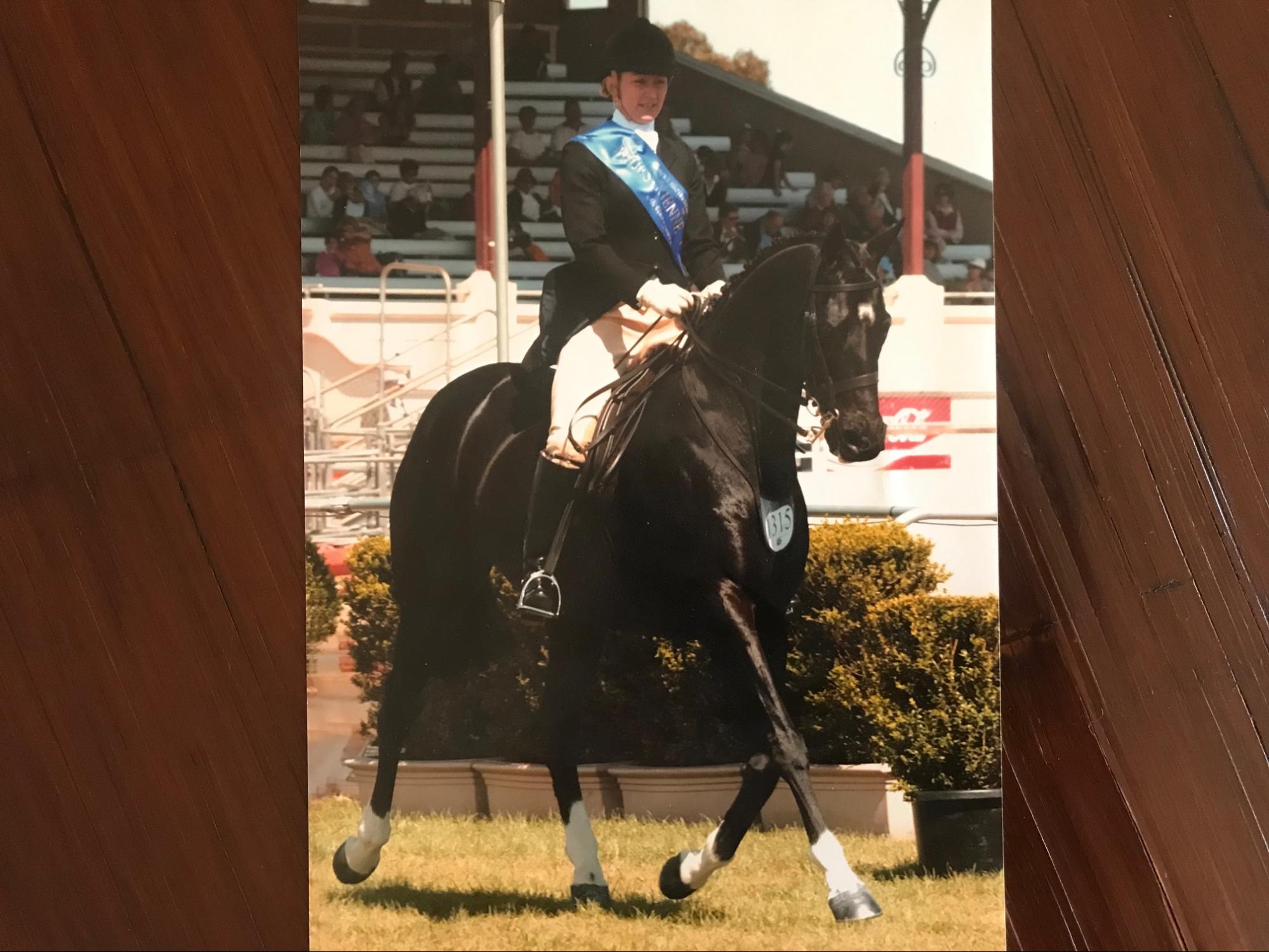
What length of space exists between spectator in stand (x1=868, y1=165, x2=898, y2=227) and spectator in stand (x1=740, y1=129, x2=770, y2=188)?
8.3 inches

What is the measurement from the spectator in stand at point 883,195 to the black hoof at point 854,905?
4.25 feet

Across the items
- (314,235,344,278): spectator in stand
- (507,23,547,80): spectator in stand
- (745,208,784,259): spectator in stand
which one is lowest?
(314,235,344,278): spectator in stand

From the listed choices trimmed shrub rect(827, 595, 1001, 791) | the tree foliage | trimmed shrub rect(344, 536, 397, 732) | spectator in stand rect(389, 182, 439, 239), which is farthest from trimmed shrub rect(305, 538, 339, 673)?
the tree foliage

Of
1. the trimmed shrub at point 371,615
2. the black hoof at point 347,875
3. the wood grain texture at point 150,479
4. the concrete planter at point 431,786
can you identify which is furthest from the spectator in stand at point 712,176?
the black hoof at point 347,875

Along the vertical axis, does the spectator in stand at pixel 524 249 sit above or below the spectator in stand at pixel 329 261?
above

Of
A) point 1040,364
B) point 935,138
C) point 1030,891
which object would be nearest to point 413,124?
point 935,138

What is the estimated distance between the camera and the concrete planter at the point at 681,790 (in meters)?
1.92

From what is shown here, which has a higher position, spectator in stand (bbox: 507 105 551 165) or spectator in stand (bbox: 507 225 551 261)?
spectator in stand (bbox: 507 105 551 165)

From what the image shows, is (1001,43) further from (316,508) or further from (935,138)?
(316,508)

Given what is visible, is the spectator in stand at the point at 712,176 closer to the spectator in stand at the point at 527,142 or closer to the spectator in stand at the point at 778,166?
the spectator in stand at the point at 778,166

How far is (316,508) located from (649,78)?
41.4 inches

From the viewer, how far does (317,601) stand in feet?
6.33

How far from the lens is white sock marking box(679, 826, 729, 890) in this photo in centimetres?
192

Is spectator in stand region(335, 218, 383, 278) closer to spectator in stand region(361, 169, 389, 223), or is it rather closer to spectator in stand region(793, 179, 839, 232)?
spectator in stand region(361, 169, 389, 223)
